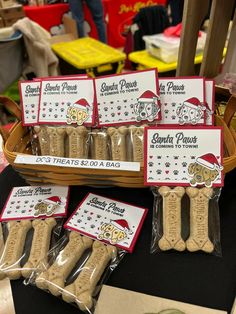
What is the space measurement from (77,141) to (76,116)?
7 cm

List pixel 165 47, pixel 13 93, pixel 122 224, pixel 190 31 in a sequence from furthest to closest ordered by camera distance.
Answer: pixel 13 93 → pixel 165 47 → pixel 190 31 → pixel 122 224

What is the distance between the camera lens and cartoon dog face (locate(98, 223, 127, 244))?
2.26 ft

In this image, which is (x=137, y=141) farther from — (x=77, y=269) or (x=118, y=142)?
(x=77, y=269)

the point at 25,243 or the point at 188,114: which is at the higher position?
the point at 188,114

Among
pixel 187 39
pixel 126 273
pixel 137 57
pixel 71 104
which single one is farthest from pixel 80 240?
pixel 137 57

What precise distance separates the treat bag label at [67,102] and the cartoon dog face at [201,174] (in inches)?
11.5

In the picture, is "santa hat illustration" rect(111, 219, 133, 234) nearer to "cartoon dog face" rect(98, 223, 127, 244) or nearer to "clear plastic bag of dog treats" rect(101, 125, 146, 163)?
"cartoon dog face" rect(98, 223, 127, 244)

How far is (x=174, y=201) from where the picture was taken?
70 centimetres

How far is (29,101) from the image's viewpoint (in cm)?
88

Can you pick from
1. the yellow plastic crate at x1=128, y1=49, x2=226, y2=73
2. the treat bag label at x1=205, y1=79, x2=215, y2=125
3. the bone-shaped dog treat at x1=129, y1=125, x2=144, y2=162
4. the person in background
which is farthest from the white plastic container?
the bone-shaped dog treat at x1=129, y1=125, x2=144, y2=162

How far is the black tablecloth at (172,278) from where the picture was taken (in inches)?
23.6

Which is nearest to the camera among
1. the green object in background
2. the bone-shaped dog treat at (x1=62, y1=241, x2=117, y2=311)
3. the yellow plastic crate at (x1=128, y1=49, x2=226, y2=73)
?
the bone-shaped dog treat at (x1=62, y1=241, x2=117, y2=311)

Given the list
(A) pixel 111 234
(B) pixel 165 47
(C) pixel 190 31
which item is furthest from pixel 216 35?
(B) pixel 165 47

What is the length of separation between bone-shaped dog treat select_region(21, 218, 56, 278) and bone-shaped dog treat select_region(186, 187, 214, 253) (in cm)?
31
